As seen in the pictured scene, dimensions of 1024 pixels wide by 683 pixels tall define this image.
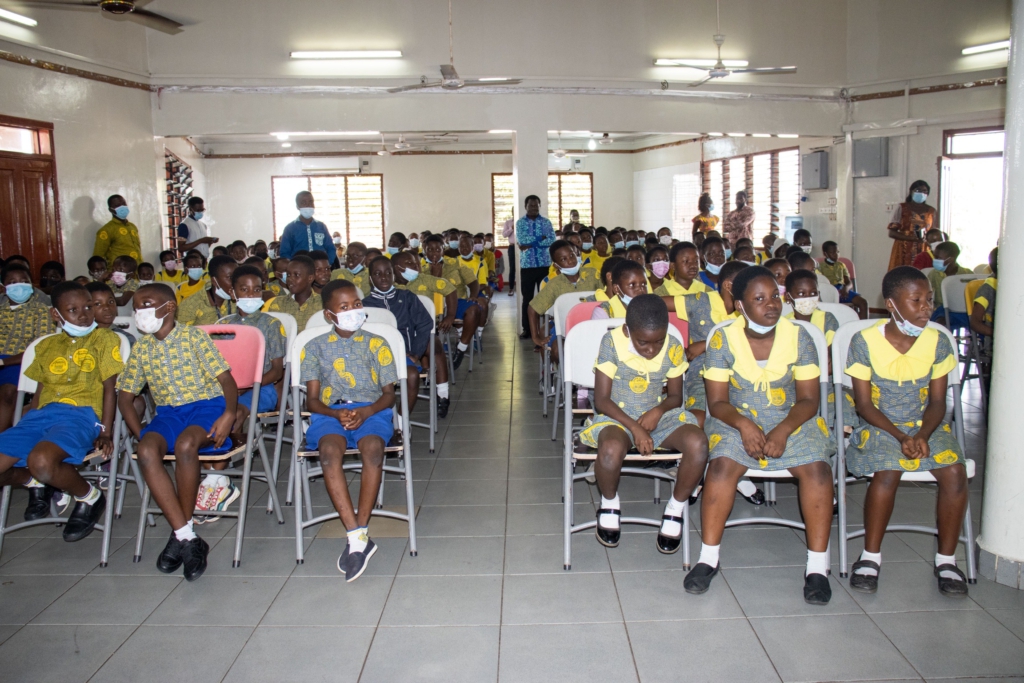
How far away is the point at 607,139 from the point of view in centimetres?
1547

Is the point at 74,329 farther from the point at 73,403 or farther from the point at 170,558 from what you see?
the point at 170,558

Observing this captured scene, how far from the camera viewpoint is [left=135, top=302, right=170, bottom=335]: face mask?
3230 millimetres

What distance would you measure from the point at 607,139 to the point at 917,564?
43.8ft

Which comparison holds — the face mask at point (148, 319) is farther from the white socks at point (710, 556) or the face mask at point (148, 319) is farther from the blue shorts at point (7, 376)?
the white socks at point (710, 556)

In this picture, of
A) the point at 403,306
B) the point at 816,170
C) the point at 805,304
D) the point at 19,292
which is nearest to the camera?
the point at 805,304

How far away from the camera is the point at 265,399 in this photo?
381 centimetres

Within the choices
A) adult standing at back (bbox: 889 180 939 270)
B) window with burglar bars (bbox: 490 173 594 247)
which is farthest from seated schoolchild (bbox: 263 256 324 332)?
window with burglar bars (bbox: 490 173 594 247)

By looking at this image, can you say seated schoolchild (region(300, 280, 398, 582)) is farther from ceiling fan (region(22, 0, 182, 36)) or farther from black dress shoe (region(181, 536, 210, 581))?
ceiling fan (region(22, 0, 182, 36))

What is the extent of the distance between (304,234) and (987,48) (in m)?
7.83

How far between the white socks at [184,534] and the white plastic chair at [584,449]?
1.44m

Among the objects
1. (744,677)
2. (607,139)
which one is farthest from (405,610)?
A: (607,139)

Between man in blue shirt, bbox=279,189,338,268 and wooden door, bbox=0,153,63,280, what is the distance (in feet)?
7.90

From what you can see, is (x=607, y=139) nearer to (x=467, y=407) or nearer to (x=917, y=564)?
(x=467, y=407)

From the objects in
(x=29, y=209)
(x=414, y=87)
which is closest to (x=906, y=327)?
(x=414, y=87)
